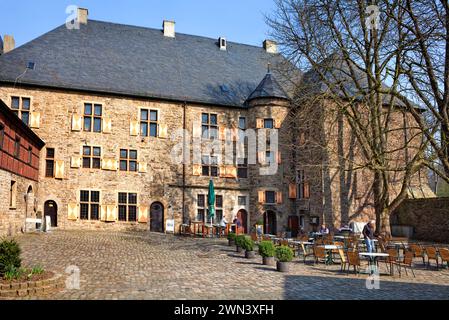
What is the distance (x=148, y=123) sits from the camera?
22.5m

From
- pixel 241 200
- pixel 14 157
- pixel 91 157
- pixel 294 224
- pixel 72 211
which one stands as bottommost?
pixel 294 224

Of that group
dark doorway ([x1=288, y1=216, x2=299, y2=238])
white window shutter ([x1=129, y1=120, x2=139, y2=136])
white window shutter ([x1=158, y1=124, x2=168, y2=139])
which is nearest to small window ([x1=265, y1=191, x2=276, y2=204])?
dark doorway ([x1=288, y1=216, x2=299, y2=238])

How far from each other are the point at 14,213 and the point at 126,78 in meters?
9.94

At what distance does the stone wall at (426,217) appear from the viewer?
1983cm

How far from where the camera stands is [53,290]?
696 centimetres

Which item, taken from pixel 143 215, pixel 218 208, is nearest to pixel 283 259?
pixel 143 215

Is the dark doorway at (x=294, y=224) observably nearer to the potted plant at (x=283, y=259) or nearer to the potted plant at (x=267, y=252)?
the potted plant at (x=267, y=252)

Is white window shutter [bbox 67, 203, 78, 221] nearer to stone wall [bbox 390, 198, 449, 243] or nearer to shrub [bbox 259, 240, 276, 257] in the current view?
shrub [bbox 259, 240, 276, 257]

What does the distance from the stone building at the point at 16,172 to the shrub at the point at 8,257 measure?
7165 millimetres

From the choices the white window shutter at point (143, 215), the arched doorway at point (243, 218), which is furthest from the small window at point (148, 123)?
the arched doorway at point (243, 218)

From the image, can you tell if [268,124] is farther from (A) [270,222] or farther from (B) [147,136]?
(B) [147,136]

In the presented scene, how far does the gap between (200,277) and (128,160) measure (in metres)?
14.0
